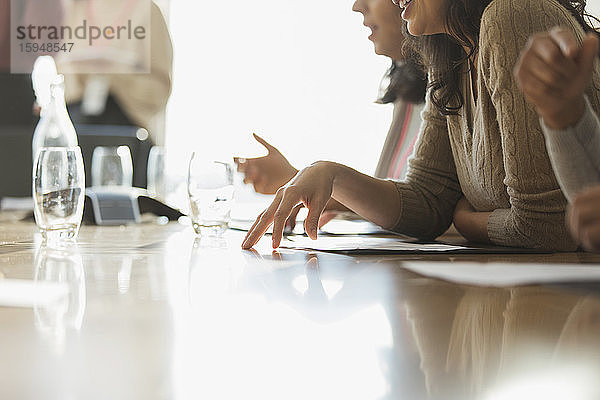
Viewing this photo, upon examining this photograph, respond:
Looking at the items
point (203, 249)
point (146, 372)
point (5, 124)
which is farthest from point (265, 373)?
point (5, 124)

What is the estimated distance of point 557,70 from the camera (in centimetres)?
68

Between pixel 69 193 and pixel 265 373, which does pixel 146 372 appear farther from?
pixel 69 193

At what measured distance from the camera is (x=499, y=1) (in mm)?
1096

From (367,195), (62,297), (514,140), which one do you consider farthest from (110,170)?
(62,297)

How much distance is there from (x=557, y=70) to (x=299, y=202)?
49 centimetres

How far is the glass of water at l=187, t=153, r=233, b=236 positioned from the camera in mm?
1210

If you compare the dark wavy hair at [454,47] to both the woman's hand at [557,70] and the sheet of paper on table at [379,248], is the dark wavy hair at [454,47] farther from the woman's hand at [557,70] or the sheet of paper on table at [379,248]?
the woman's hand at [557,70]

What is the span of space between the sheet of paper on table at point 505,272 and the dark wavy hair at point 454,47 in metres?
0.59

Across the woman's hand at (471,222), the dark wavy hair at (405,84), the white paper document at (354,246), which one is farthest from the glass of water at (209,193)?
the dark wavy hair at (405,84)

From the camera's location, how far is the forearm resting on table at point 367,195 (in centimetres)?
125

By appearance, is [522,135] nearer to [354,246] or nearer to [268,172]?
[354,246]

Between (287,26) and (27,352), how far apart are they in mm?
4590

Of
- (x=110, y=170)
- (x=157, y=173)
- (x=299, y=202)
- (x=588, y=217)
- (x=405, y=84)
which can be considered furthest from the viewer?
(x=157, y=173)

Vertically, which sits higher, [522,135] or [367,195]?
[522,135]
